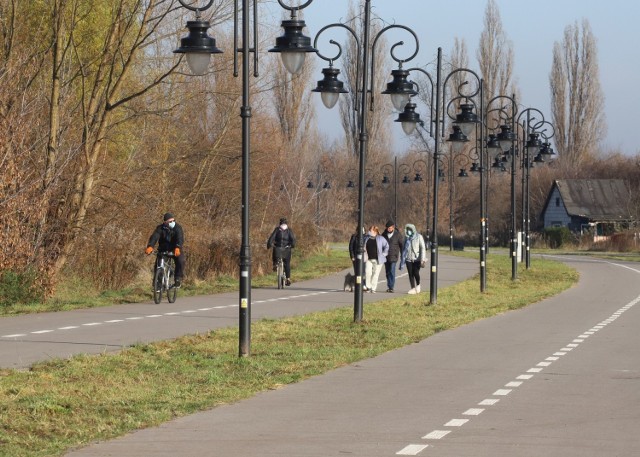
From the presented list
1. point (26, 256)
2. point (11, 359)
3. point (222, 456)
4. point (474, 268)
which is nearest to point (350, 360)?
point (11, 359)

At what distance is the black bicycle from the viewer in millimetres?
25812

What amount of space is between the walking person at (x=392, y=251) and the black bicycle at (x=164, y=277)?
7.94 meters

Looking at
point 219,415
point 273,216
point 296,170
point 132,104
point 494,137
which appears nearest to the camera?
point 219,415

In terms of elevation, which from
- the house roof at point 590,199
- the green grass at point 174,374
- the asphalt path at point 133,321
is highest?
the house roof at point 590,199

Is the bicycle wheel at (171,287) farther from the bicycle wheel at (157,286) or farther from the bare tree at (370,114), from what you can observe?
the bare tree at (370,114)

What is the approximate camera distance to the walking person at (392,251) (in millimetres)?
33125

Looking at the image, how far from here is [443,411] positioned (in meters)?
11.1

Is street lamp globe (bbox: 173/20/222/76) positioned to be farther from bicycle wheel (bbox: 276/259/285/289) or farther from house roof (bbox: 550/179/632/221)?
house roof (bbox: 550/179/632/221)

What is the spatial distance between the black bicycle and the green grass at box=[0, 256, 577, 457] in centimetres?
376

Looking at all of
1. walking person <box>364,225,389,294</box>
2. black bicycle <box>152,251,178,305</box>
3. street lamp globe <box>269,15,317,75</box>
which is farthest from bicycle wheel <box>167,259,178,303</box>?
street lamp globe <box>269,15,317,75</box>

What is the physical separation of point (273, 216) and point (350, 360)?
3121cm

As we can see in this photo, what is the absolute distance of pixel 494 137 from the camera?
39.7 metres

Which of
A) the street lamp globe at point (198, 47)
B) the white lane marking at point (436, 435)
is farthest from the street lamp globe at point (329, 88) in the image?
the white lane marking at point (436, 435)

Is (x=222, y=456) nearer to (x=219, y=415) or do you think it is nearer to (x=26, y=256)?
(x=219, y=415)
